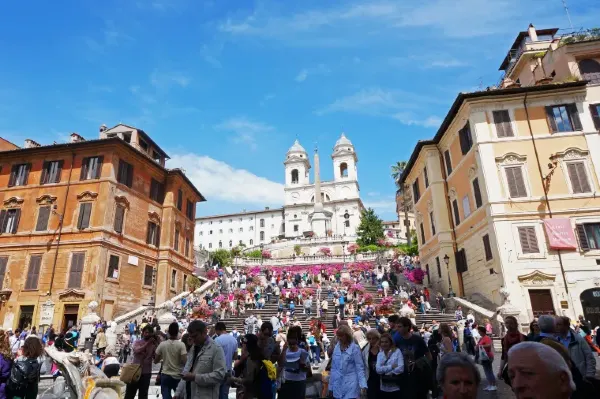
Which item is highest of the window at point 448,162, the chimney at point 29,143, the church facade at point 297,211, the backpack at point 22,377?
the church facade at point 297,211

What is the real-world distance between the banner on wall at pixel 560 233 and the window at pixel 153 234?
25895 mm

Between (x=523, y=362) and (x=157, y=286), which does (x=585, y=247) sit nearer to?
(x=523, y=362)

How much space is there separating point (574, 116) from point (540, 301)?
10492 millimetres

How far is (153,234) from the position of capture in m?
30.6

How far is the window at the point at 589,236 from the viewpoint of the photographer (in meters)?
19.6

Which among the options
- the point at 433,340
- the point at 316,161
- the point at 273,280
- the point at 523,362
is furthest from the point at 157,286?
the point at 316,161

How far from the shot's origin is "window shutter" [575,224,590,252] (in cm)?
1961

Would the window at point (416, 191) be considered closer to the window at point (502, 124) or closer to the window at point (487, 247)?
the window at point (502, 124)

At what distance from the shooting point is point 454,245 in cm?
2617

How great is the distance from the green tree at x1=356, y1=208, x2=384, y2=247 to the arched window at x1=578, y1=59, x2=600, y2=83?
142 feet

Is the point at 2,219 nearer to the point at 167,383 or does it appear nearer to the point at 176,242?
the point at 176,242

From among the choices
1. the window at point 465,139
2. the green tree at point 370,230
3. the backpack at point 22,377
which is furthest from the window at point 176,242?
the green tree at point 370,230

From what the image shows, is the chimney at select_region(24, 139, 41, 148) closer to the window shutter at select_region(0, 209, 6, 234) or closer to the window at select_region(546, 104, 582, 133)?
the window shutter at select_region(0, 209, 6, 234)

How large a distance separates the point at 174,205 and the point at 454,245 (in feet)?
70.9
